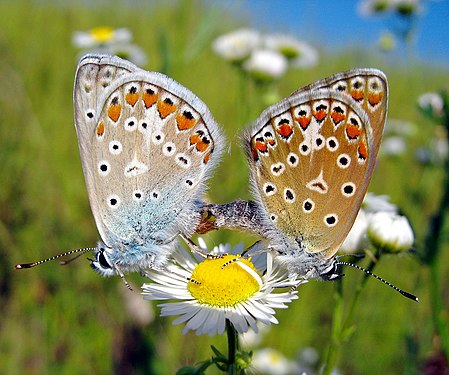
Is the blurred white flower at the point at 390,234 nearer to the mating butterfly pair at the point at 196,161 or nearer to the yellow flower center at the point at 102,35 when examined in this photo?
the mating butterfly pair at the point at 196,161

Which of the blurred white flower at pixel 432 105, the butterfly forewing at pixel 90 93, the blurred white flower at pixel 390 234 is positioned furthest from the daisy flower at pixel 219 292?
the blurred white flower at pixel 432 105

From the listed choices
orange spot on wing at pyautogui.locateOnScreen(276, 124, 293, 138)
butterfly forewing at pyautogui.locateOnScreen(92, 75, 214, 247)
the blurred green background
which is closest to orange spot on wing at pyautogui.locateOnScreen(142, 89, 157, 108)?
butterfly forewing at pyautogui.locateOnScreen(92, 75, 214, 247)

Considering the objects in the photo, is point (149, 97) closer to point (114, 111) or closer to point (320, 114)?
point (114, 111)

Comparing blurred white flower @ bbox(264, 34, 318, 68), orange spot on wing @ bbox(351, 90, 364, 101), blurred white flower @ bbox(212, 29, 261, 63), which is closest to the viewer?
orange spot on wing @ bbox(351, 90, 364, 101)

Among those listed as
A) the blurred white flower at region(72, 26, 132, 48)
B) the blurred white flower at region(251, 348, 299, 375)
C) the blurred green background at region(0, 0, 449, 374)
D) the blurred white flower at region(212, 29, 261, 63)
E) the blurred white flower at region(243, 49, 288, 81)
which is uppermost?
the blurred white flower at region(72, 26, 132, 48)

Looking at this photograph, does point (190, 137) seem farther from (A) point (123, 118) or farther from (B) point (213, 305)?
(B) point (213, 305)

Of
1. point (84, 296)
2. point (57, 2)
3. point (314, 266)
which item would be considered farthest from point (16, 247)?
point (57, 2)

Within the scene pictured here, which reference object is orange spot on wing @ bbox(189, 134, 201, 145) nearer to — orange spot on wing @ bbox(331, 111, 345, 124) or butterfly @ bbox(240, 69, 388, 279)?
butterfly @ bbox(240, 69, 388, 279)
